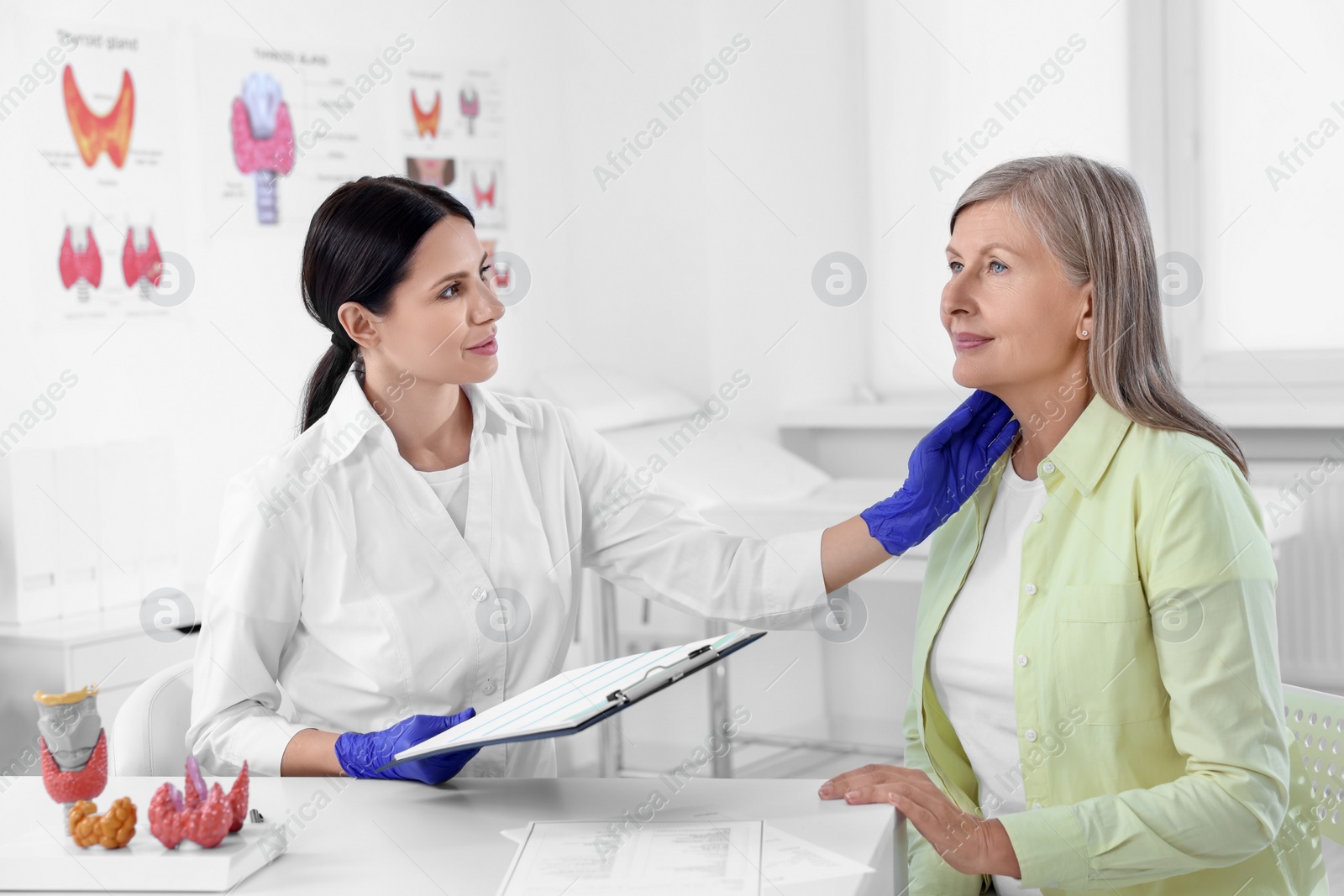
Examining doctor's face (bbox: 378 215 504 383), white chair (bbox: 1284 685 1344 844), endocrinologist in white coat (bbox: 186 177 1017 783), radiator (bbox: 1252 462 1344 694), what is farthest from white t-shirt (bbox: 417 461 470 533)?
radiator (bbox: 1252 462 1344 694)

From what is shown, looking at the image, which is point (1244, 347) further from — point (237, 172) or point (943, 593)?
point (237, 172)

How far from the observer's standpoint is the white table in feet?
3.46

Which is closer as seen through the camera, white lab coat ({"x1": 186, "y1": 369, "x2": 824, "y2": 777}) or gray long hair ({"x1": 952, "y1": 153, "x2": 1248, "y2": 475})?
gray long hair ({"x1": 952, "y1": 153, "x2": 1248, "y2": 475})

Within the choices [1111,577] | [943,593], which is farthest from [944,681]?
[1111,577]

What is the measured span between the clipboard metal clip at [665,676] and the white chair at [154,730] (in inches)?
24.8

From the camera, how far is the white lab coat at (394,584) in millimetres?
1440

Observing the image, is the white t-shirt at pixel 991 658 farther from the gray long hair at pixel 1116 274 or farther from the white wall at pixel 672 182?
the white wall at pixel 672 182

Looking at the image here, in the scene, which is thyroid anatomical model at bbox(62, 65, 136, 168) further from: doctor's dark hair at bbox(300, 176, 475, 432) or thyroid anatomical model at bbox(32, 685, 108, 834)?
thyroid anatomical model at bbox(32, 685, 108, 834)

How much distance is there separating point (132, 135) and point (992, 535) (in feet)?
6.65

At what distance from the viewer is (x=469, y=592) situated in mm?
1526

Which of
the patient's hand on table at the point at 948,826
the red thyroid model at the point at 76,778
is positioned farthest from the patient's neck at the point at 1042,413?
the red thyroid model at the point at 76,778

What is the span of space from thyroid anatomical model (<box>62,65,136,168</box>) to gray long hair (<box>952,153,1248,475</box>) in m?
1.96

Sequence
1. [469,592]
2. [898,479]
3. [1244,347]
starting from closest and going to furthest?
[469,592] < [1244,347] < [898,479]

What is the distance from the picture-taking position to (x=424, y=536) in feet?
5.03
